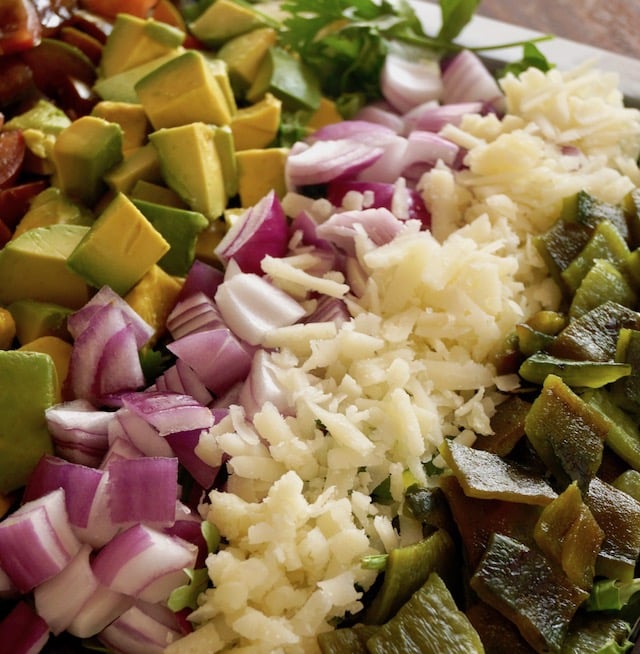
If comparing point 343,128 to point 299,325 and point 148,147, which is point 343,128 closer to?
point 148,147

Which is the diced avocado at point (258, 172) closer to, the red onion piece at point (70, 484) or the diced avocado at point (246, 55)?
the diced avocado at point (246, 55)

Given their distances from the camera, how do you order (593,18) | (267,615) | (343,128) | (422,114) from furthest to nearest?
(593,18) < (422,114) < (343,128) < (267,615)

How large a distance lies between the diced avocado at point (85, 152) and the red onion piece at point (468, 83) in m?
0.94

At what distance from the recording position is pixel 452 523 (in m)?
1.28

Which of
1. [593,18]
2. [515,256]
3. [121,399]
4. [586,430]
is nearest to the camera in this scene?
[586,430]

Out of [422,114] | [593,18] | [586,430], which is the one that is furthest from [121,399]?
[593,18]

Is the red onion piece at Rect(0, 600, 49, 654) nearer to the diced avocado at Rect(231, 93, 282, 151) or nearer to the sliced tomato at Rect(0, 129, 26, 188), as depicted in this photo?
the sliced tomato at Rect(0, 129, 26, 188)

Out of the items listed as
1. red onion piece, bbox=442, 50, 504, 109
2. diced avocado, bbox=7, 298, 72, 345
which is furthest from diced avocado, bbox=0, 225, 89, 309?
red onion piece, bbox=442, 50, 504, 109

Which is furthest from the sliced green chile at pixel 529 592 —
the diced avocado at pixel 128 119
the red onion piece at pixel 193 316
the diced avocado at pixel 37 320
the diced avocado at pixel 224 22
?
the diced avocado at pixel 224 22

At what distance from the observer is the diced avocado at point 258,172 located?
1.79 m

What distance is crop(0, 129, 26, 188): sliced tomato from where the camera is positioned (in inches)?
66.2

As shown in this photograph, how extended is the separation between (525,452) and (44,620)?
819mm

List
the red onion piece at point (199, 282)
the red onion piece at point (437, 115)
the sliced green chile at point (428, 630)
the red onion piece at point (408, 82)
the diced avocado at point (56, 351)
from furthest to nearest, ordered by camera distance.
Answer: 1. the red onion piece at point (408, 82)
2. the red onion piece at point (437, 115)
3. the red onion piece at point (199, 282)
4. the diced avocado at point (56, 351)
5. the sliced green chile at point (428, 630)

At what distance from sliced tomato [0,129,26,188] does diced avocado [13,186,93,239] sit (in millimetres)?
67
